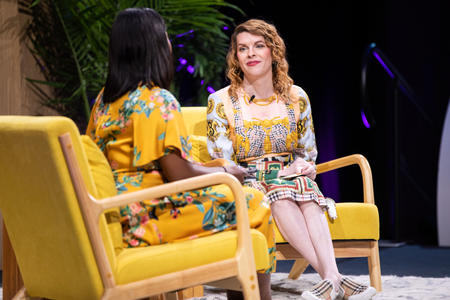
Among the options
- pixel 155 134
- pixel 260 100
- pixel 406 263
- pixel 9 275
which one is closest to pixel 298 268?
pixel 260 100

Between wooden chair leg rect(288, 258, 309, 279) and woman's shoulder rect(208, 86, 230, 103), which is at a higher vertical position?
woman's shoulder rect(208, 86, 230, 103)

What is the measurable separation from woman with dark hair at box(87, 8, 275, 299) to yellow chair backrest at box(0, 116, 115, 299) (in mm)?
239

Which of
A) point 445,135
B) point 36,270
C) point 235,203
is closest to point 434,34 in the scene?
point 445,135

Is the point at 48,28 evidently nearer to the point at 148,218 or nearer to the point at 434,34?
the point at 148,218

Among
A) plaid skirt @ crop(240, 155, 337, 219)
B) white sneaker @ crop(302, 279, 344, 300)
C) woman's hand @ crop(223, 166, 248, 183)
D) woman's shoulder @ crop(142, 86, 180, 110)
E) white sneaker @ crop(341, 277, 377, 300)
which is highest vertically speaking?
woman's shoulder @ crop(142, 86, 180, 110)

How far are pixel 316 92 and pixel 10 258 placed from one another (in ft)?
12.1

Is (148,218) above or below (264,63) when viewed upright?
below

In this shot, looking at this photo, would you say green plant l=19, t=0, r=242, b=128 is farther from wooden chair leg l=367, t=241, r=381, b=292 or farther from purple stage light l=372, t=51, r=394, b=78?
wooden chair leg l=367, t=241, r=381, b=292

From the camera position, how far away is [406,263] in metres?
4.32

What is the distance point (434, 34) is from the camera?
17.1 feet

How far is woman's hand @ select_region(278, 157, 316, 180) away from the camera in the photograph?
2.99 m

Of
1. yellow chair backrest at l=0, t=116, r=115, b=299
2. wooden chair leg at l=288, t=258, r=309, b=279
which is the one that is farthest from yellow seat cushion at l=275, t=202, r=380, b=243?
yellow chair backrest at l=0, t=116, r=115, b=299

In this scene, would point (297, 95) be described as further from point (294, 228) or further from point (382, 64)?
point (382, 64)

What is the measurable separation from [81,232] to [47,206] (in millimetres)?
147
